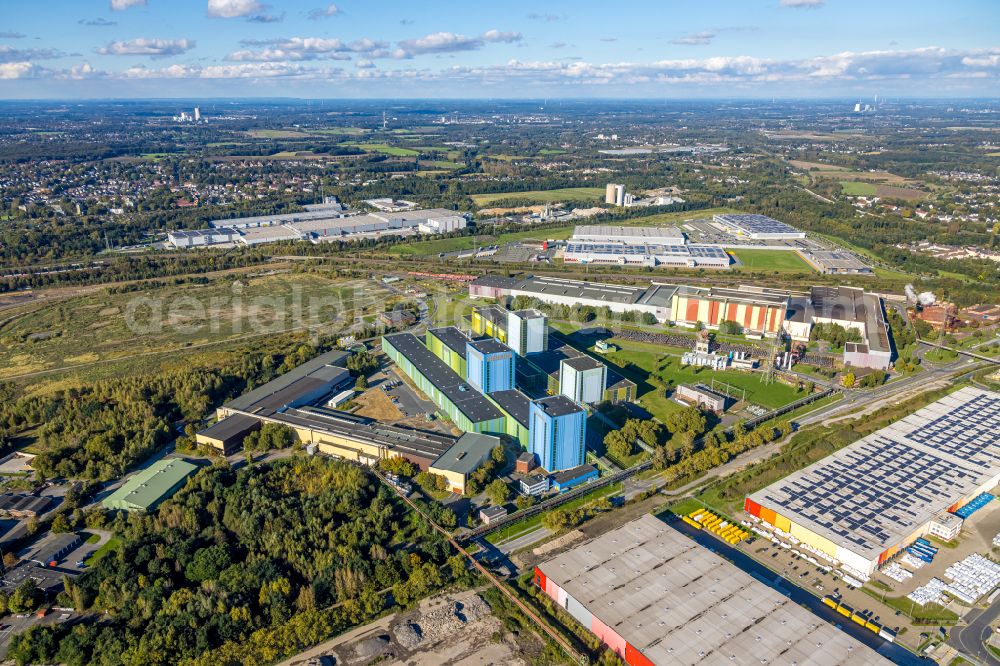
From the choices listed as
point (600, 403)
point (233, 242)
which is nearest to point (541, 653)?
point (600, 403)

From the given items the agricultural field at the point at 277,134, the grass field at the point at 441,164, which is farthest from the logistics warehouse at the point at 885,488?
the agricultural field at the point at 277,134

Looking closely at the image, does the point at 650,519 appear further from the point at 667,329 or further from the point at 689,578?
the point at 667,329

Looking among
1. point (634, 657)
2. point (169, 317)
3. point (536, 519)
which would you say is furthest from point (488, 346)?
point (169, 317)

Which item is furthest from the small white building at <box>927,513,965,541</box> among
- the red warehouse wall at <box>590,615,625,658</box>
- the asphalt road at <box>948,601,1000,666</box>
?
the red warehouse wall at <box>590,615,625,658</box>

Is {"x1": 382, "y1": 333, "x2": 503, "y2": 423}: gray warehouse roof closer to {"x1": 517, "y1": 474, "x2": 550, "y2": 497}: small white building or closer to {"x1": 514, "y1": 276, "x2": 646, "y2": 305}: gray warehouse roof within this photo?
{"x1": 517, "y1": 474, "x2": 550, "y2": 497}: small white building

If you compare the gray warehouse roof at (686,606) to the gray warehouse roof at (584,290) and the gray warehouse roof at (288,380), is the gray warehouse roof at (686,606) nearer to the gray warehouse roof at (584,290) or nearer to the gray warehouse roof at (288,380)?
the gray warehouse roof at (288,380)

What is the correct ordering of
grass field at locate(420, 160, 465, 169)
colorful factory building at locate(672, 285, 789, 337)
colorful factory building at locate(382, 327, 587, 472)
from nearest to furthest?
colorful factory building at locate(382, 327, 587, 472), colorful factory building at locate(672, 285, 789, 337), grass field at locate(420, 160, 465, 169)
